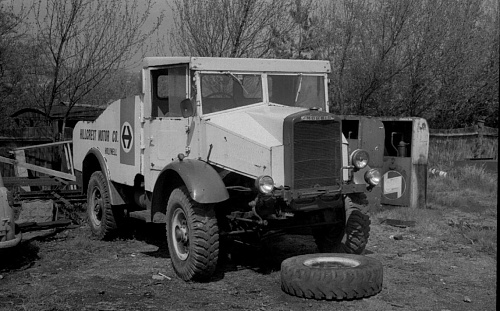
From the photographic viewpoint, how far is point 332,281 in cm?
588

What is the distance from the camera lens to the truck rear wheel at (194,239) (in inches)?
257

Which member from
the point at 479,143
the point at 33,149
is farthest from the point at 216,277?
the point at 479,143

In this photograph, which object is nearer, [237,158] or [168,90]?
[237,158]

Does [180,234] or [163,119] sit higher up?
[163,119]

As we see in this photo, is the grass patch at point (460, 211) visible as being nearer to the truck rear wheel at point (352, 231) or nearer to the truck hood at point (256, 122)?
the truck rear wheel at point (352, 231)

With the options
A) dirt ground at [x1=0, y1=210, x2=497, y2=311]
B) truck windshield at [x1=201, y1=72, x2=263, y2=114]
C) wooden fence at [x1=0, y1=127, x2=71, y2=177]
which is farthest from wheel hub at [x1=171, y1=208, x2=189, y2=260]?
wooden fence at [x1=0, y1=127, x2=71, y2=177]

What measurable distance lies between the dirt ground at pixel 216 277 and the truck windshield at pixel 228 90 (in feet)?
6.08

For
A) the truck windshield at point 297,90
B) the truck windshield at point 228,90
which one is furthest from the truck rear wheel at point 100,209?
the truck windshield at point 297,90

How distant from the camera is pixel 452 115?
17.5 meters

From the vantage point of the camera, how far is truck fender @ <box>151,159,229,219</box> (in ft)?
21.2

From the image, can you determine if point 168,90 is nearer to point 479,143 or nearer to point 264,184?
point 264,184

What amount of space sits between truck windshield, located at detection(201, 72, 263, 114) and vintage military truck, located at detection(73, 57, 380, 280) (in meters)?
0.01

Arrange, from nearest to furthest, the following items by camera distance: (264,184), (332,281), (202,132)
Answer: (332,281) → (264,184) → (202,132)

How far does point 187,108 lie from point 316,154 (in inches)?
59.8
